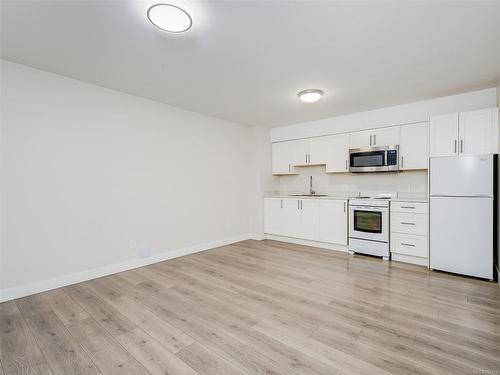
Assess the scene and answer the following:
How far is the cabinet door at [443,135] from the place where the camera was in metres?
3.39

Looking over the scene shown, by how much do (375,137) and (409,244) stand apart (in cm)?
184

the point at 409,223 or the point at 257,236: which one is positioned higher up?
the point at 409,223

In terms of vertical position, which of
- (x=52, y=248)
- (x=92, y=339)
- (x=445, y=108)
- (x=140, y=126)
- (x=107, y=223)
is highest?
(x=445, y=108)

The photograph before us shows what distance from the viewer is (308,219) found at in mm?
4852

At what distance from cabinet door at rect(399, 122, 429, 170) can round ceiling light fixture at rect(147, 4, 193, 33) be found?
12.0ft

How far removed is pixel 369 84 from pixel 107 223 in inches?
155

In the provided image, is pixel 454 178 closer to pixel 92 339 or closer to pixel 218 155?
pixel 218 155

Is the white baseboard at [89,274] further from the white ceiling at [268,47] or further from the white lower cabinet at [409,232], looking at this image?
the white lower cabinet at [409,232]

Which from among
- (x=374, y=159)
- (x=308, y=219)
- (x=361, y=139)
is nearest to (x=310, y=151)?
(x=361, y=139)

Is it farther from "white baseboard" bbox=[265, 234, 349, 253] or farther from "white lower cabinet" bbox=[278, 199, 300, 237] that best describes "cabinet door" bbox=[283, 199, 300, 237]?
"white baseboard" bbox=[265, 234, 349, 253]

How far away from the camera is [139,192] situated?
3.71 m

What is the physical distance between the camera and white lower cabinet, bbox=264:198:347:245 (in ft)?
14.6

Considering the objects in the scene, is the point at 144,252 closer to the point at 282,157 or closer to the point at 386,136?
the point at 282,157

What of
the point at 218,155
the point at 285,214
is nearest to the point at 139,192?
the point at 218,155
